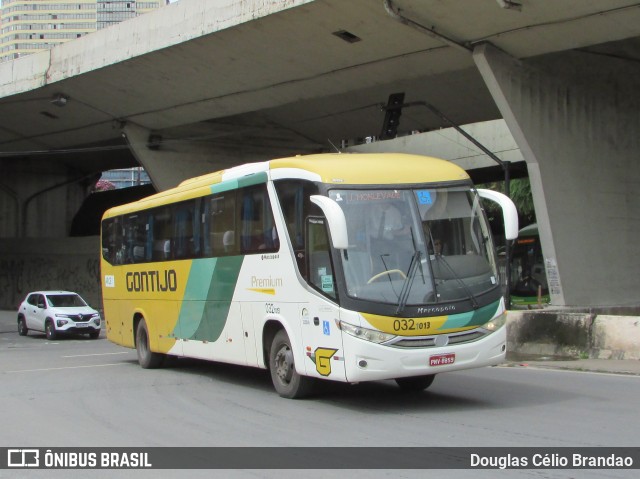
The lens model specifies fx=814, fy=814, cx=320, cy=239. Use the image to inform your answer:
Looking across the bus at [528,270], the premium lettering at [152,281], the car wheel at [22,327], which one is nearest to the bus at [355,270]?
the premium lettering at [152,281]

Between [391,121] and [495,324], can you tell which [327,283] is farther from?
[391,121]

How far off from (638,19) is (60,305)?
2022 centimetres

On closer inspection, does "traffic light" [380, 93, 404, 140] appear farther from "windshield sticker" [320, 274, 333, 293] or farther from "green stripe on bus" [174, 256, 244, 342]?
"windshield sticker" [320, 274, 333, 293]

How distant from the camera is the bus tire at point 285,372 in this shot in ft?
36.2

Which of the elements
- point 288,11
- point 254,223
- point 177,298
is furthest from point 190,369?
point 288,11

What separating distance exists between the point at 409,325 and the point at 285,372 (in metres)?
2.42

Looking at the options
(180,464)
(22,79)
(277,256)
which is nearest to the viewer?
(180,464)

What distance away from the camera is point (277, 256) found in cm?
1125

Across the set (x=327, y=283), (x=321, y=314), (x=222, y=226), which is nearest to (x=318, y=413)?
(x=321, y=314)

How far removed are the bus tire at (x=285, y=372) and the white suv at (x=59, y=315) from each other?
17.2 metres

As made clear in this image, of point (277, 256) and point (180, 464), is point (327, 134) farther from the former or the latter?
point (180, 464)

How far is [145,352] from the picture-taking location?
1641 cm

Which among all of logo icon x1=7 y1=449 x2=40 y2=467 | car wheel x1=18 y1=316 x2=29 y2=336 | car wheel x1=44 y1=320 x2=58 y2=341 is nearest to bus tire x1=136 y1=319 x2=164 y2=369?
logo icon x1=7 y1=449 x2=40 y2=467

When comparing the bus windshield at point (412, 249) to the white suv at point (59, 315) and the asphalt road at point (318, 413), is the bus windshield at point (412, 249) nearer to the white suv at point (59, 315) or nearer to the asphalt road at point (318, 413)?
the asphalt road at point (318, 413)
